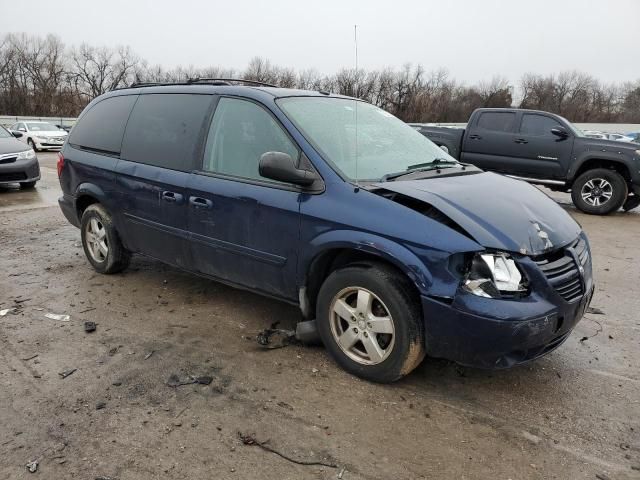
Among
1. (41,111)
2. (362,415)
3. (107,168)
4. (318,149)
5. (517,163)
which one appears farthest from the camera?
(41,111)

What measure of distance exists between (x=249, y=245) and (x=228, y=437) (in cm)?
138

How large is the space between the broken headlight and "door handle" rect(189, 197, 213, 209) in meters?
1.97

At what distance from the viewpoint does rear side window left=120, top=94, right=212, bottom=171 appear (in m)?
3.94

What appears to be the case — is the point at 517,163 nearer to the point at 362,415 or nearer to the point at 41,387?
the point at 362,415

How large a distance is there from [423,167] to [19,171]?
381 inches

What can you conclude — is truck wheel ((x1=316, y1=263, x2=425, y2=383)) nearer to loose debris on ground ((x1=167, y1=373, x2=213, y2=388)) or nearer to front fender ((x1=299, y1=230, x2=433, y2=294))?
front fender ((x1=299, y1=230, x2=433, y2=294))

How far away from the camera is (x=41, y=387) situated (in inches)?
119

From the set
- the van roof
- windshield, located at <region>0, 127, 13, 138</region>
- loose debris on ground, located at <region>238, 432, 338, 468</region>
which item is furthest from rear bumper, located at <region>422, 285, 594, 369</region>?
windshield, located at <region>0, 127, 13, 138</region>

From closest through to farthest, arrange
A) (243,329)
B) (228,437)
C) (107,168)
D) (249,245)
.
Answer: (228,437)
(249,245)
(243,329)
(107,168)

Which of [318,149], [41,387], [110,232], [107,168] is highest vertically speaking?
[318,149]

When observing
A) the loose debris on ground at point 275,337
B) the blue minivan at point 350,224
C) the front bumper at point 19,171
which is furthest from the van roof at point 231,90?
the front bumper at point 19,171

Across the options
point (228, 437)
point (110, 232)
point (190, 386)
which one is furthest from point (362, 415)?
point (110, 232)

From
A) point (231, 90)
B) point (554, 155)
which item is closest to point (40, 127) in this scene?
point (554, 155)

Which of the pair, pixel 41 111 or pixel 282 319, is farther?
pixel 41 111
